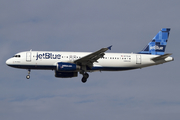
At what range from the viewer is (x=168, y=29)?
183ft

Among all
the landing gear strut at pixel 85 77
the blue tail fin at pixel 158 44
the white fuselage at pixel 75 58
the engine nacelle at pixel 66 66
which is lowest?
the landing gear strut at pixel 85 77

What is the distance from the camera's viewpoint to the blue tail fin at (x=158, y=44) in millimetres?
53562

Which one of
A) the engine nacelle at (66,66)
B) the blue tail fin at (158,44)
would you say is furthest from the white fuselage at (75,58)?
the blue tail fin at (158,44)

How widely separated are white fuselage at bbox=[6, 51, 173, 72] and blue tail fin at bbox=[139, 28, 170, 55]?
1.80 meters

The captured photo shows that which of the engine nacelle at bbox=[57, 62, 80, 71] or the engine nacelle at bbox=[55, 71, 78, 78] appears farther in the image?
the engine nacelle at bbox=[55, 71, 78, 78]

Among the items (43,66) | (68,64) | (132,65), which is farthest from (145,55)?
(43,66)

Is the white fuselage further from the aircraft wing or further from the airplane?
the aircraft wing

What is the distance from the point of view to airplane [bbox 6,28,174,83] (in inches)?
1896

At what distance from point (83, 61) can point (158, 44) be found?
13134 mm

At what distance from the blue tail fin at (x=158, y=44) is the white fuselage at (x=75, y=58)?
71.0 inches

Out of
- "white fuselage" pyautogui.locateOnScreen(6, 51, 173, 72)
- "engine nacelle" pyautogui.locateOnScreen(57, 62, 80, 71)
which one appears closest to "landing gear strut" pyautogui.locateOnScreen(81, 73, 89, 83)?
"white fuselage" pyautogui.locateOnScreen(6, 51, 173, 72)

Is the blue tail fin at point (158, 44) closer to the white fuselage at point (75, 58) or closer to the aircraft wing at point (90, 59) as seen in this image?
the white fuselage at point (75, 58)

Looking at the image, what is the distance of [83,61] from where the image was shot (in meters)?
48.4

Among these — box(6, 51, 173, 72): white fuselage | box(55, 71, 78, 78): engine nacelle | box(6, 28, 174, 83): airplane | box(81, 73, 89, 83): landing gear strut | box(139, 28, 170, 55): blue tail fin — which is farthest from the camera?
box(139, 28, 170, 55): blue tail fin
